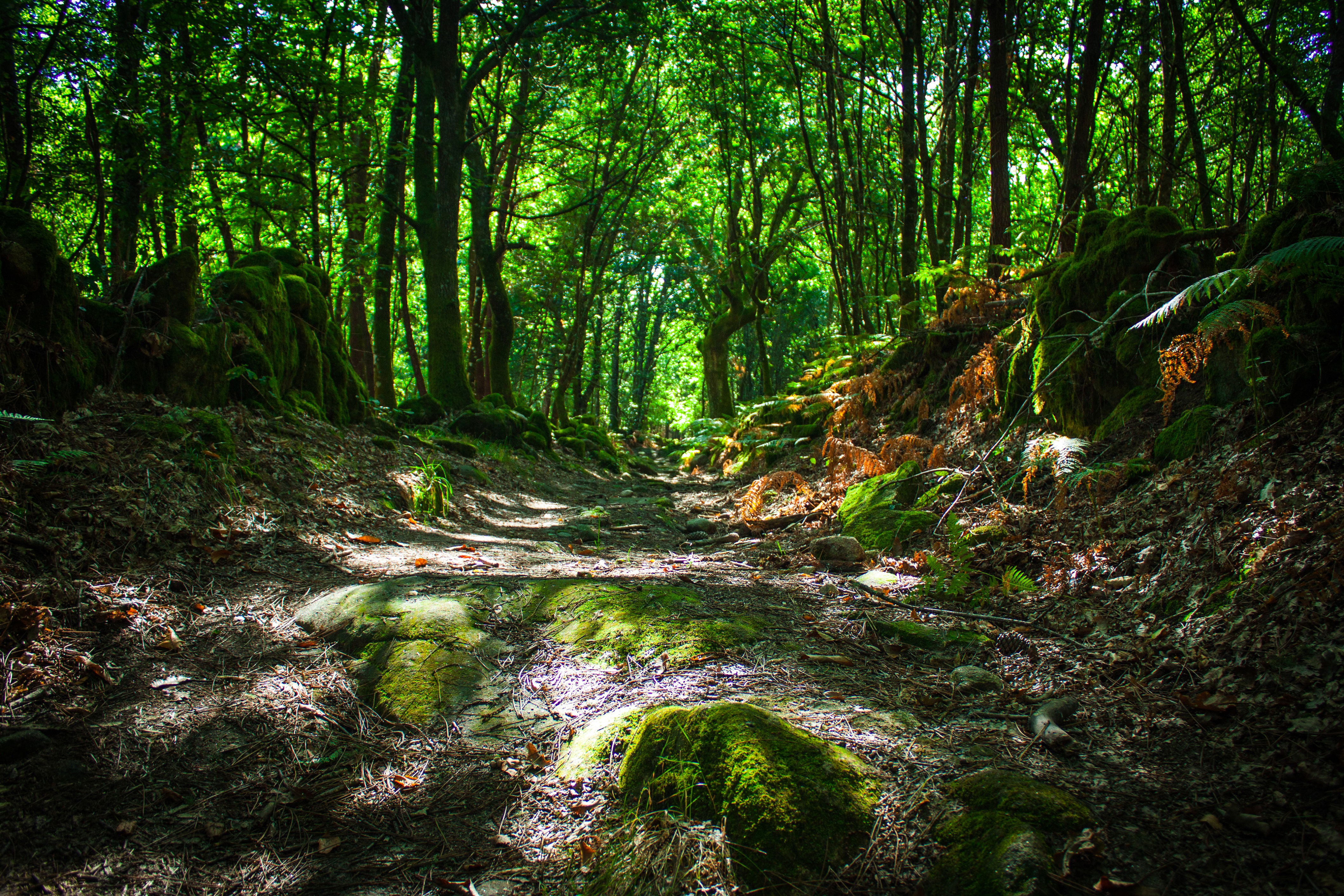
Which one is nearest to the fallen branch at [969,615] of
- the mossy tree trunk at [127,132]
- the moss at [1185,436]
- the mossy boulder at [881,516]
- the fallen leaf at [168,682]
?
the mossy boulder at [881,516]

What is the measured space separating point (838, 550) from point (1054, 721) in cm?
251

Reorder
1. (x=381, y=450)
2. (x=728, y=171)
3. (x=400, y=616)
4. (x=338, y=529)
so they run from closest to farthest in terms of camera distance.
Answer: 1. (x=400, y=616)
2. (x=338, y=529)
3. (x=381, y=450)
4. (x=728, y=171)

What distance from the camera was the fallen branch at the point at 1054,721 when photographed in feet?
6.34

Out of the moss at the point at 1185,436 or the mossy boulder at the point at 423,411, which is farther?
the mossy boulder at the point at 423,411

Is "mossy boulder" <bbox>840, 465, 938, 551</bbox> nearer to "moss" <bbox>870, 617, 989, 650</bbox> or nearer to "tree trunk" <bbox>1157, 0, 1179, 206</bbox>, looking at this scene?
"moss" <bbox>870, 617, 989, 650</bbox>

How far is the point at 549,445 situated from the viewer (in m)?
12.8

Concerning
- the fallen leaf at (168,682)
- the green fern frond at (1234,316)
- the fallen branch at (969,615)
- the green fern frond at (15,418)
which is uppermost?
the green fern frond at (1234,316)

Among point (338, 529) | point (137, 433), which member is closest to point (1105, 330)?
point (338, 529)

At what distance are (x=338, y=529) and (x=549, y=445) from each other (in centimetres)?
815

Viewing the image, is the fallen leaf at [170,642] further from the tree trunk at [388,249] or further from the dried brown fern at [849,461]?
the tree trunk at [388,249]

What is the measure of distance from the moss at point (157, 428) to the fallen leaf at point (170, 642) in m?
1.78

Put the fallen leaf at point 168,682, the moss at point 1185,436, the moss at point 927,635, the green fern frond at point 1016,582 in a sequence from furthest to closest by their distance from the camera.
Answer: the moss at point 1185,436 → the green fern frond at point 1016,582 → the moss at point 927,635 → the fallen leaf at point 168,682

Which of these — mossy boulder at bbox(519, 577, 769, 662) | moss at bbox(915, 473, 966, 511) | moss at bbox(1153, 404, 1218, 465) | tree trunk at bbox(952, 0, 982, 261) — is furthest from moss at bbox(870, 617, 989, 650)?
tree trunk at bbox(952, 0, 982, 261)

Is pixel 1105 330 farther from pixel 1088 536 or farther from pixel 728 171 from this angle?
pixel 728 171
